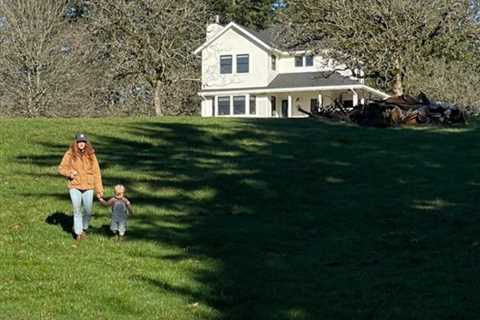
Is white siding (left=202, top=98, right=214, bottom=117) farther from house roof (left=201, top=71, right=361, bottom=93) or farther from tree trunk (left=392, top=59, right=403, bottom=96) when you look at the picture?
tree trunk (left=392, top=59, right=403, bottom=96)

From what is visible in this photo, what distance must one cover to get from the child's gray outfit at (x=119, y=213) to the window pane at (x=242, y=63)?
43414 mm

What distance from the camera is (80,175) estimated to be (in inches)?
494

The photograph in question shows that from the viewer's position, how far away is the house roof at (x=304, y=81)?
53094mm

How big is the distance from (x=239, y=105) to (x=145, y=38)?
14000mm

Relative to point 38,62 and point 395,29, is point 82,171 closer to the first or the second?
point 395,29

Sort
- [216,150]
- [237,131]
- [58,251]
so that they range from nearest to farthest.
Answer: [58,251], [216,150], [237,131]

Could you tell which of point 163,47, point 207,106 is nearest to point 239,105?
point 207,106

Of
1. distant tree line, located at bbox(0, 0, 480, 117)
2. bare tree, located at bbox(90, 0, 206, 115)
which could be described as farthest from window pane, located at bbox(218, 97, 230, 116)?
bare tree, located at bbox(90, 0, 206, 115)

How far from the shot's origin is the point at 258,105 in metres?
55.9

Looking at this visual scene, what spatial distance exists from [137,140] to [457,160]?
27.4 ft

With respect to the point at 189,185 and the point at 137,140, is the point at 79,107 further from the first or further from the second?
the point at 189,185

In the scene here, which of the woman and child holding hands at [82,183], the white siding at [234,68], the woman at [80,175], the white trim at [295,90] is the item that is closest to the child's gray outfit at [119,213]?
the woman and child holding hands at [82,183]

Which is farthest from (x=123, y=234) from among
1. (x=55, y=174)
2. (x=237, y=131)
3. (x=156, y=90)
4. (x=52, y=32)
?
(x=52, y=32)

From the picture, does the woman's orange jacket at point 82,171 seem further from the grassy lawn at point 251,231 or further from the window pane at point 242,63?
the window pane at point 242,63
